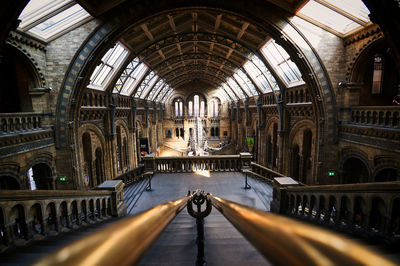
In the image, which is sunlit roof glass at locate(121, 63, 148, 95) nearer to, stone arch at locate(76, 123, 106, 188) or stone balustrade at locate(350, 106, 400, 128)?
stone arch at locate(76, 123, 106, 188)

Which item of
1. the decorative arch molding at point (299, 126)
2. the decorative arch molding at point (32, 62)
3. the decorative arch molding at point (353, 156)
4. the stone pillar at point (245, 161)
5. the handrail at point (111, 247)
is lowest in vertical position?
the stone pillar at point (245, 161)

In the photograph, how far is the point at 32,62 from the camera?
825 centimetres

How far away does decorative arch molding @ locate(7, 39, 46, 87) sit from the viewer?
744 cm

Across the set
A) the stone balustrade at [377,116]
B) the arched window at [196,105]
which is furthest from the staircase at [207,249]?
the arched window at [196,105]

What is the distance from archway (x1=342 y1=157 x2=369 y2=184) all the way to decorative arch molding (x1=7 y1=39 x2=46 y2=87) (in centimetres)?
1343

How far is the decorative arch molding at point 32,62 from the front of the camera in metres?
7.44

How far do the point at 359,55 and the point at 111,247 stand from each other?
10931 mm

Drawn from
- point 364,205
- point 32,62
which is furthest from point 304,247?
point 32,62

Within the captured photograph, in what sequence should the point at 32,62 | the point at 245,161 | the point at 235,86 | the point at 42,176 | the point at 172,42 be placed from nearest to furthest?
the point at 32,62, the point at 42,176, the point at 245,161, the point at 172,42, the point at 235,86

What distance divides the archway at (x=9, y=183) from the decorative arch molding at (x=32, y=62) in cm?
384

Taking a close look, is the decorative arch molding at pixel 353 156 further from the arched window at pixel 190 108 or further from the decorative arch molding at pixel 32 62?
the arched window at pixel 190 108

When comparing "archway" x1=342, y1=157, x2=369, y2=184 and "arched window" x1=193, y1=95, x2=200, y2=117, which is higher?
"arched window" x1=193, y1=95, x2=200, y2=117

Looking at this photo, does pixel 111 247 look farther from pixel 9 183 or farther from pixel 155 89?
pixel 155 89

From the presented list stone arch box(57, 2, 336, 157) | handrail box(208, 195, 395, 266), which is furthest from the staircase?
stone arch box(57, 2, 336, 157)
